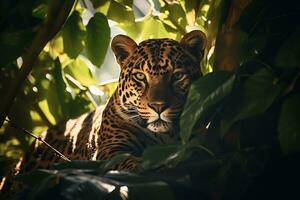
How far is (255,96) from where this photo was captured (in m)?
2.03

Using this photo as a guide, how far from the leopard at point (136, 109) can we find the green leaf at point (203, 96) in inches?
46.8

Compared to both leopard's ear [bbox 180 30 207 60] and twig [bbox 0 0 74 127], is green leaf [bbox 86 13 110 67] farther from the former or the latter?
twig [bbox 0 0 74 127]

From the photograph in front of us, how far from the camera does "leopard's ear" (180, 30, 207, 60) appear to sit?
3.41 metres

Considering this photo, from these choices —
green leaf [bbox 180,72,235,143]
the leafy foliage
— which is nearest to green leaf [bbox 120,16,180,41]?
the leafy foliage

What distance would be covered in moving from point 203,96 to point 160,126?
1.30 m

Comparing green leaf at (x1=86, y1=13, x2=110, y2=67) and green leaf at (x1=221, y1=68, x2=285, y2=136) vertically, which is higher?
green leaf at (x1=86, y1=13, x2=110, y2=67)

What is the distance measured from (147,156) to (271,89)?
0.37m

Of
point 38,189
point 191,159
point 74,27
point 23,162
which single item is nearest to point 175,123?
point 74,27

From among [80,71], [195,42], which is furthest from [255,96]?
[80,71]

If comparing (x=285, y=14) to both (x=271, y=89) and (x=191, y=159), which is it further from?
(x=191, y=159)

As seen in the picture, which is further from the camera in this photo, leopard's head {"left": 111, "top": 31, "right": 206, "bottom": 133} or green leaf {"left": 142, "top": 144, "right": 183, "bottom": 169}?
leopard's head {"left": 111, "top": 31, "right": 206, "bottom": 133}

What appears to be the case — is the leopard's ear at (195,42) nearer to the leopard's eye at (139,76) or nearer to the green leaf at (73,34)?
the leopard's eye at (139,76)

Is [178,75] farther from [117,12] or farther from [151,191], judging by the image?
[151,191]

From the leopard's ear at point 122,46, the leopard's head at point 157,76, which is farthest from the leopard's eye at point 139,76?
the leopard's ear at point 122,46
